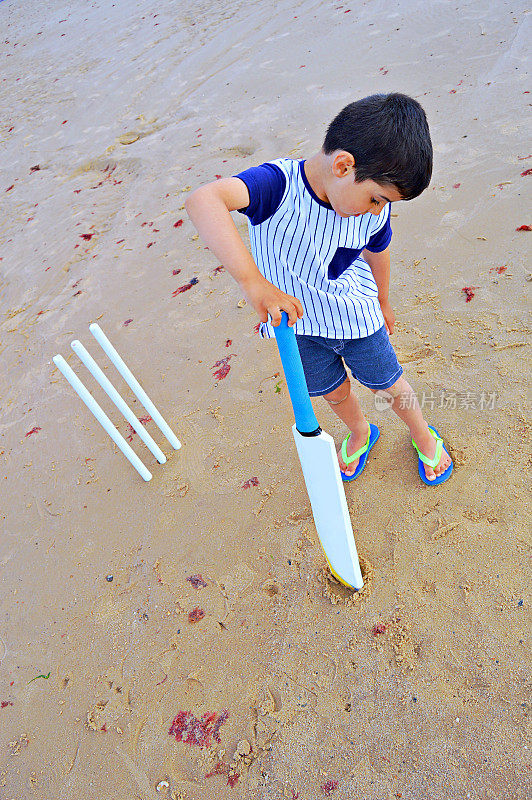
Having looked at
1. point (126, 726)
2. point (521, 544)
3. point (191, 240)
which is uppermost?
point (191, 240)

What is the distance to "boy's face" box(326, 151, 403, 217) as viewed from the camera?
123 centimetres

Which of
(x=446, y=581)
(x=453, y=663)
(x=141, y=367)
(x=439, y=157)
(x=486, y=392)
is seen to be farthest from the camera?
(x=439, y=157)

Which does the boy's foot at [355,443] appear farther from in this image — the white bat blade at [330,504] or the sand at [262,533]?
the white bat blade at [330,504]

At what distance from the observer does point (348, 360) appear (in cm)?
174

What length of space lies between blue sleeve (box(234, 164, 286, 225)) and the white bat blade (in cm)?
61

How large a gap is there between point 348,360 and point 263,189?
63 cm

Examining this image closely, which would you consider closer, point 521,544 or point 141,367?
point 521,544

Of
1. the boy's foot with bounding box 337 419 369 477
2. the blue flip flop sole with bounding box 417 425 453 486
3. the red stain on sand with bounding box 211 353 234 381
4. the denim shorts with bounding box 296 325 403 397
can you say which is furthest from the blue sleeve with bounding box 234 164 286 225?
the red stain on sand with bounding box 211 353 234 381

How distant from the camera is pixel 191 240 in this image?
12.4 feet

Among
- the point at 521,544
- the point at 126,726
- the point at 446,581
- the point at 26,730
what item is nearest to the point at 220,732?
the point at 126,726

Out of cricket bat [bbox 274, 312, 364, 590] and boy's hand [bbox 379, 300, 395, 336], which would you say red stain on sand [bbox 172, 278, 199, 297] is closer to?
boy's hand [bbox 379, 300, 395, 336]

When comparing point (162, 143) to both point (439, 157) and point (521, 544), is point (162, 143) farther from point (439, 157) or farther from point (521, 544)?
A: point (521, 544)

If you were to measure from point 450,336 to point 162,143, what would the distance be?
3972 mm

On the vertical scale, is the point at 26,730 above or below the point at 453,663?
above
